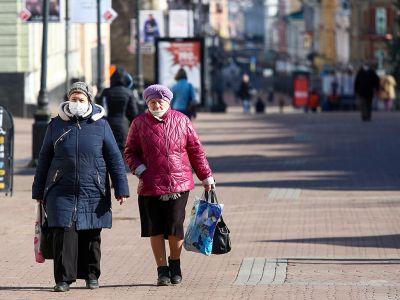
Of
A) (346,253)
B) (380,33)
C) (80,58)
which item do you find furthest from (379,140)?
(380,33)

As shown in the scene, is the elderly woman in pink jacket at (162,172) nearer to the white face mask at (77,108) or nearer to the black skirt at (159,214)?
the black skirt at (159,214)

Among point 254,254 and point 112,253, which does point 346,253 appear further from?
point 112,253

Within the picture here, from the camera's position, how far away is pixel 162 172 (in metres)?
11.6

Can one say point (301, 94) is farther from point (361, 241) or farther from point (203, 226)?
point (203, 226)

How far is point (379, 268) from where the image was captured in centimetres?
1275

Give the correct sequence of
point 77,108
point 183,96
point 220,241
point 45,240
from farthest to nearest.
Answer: point 183,96, point 220,241, point 45,240, point 77,108

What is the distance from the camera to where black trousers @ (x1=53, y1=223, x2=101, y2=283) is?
11.2 meters

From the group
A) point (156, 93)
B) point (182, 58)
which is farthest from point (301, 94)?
point (156, 93)

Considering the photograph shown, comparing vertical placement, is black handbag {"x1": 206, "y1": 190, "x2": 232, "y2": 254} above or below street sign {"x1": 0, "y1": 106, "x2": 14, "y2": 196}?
below

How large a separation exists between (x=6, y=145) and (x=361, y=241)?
18.1 ft

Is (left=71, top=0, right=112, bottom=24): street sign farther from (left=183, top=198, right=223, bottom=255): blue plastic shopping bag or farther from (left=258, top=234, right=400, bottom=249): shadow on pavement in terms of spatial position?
(left=183, top=198, right=223, bottom=255): blue plastic shopping bag

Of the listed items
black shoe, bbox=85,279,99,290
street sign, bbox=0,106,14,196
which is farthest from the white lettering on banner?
black shoe, bbox=85,279,99,290

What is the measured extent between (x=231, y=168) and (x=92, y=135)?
48.4ft

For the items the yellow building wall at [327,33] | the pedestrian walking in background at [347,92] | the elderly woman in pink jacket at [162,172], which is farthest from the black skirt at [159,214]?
the yellow building wall at [327,33]
